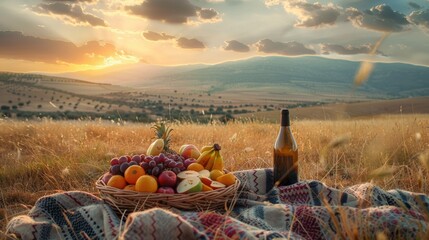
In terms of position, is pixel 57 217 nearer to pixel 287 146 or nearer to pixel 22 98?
pixel 287 146

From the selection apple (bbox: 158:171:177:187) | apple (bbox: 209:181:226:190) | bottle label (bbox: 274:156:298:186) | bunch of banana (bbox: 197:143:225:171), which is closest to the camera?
apple (bbox: 158:171:177:187)

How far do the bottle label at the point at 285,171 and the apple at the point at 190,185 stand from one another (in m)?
1.03

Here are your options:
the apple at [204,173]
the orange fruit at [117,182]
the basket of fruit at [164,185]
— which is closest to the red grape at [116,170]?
the basket of fruit at [164,185]

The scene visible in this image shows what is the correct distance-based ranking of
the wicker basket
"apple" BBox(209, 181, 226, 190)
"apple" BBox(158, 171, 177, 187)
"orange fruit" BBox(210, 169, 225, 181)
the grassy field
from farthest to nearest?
the grassy field, "orange fruit" BBox(210, 169, 225, 181), "apple" BBox(209, 181, 226, 190), "apple" BBox(158, 171, 177, 187), the wicker basket

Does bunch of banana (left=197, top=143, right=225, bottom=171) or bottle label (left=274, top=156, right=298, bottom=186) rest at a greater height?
bunch of banana (left=197, top=143, right=225, bottom=171)

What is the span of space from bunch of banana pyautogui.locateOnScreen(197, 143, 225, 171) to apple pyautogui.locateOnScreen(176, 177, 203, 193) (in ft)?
1.96

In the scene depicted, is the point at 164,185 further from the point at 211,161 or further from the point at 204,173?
the point at 211,161

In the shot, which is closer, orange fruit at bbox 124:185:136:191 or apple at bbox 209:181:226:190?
orange fruit at bbox 124:185:136:191

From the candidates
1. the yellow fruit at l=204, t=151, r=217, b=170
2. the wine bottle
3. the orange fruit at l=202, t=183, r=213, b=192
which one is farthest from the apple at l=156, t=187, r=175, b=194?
the wine bottle

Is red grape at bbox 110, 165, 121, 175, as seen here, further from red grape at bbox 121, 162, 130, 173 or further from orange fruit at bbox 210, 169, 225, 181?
orange fruit at bbox 210, 169, 225, 181

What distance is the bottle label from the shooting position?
12.7 ft

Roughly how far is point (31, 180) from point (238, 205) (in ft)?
10.4

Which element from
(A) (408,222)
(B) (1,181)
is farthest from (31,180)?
(A) (408,222)

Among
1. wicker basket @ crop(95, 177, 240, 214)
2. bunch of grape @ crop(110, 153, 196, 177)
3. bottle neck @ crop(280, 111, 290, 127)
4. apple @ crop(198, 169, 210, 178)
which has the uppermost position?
bottle neck @ crop(280, 111, 290, 127)
